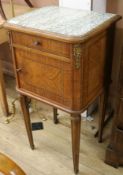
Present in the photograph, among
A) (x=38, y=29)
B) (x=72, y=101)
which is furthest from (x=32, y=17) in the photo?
(x=72, y=101)

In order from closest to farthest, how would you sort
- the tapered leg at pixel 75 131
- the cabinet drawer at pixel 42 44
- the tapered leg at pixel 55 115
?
the cabinet drawer at pixel 42 44 < the tapered leg at pixel 75 131 < the tapered leg at pixel 55 115

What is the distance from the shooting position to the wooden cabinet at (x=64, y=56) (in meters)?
1.02

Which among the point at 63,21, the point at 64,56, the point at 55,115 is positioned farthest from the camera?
the point at 55,115

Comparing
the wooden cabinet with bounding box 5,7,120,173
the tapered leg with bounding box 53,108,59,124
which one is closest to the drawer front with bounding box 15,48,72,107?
the wooden cabinet with bounding box 5,7,120,173

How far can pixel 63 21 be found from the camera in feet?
3.71

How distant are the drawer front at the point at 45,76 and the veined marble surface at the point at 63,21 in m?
0.13

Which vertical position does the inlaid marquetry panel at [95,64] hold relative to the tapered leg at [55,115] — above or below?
above

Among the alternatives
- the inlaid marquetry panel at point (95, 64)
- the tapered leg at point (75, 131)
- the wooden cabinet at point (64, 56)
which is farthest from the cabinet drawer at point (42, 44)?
the tapered leg at point (75, 131)

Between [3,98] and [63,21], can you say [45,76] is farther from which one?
[3,98]

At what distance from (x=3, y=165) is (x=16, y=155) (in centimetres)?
82

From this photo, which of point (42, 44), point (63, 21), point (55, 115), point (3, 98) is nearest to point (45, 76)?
point (42, 44)

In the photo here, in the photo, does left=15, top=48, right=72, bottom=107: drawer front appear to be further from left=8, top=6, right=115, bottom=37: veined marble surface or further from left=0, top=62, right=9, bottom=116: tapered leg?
left=0, top=62, right=9, bottom=116: tapered leg

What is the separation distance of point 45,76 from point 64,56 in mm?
174

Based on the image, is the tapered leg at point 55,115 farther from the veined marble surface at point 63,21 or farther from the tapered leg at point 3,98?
the veined marble surface at point 63,21
